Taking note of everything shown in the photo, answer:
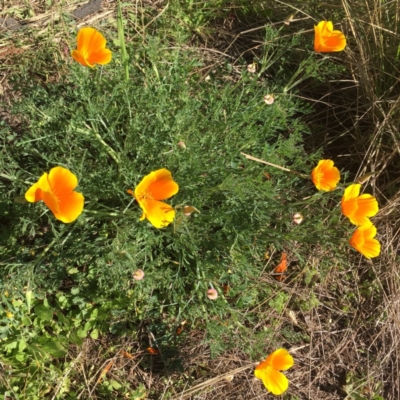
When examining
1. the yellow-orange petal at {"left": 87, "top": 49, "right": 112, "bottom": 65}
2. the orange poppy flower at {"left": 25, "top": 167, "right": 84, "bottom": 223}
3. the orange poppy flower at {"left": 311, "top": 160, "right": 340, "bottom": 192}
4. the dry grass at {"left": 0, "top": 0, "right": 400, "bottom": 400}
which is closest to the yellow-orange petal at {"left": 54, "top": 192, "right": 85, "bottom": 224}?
the orange poppy flower at {"left": 25, "top": 167, "right": 84, "bottom": 223}

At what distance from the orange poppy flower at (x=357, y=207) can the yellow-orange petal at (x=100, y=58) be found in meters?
0.97

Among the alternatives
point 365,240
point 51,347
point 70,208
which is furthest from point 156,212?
point 51,347

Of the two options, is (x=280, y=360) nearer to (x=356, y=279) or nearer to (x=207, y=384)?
(x=207, y=384)

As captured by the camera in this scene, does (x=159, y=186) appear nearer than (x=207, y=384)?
Yes

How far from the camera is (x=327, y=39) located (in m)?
2.01

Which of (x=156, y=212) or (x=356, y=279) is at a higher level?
(x=156, y=212)

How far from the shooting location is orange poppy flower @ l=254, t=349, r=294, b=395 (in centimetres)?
190

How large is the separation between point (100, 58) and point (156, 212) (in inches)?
22.6

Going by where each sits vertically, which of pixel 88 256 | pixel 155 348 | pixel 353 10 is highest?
pixel 353 10

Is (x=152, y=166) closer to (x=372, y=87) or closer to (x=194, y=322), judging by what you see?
(x=194, y=322)

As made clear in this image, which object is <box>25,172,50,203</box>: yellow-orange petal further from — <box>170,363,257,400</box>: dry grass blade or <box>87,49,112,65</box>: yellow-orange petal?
<box>170,363,257,400</box>: dry grass blade

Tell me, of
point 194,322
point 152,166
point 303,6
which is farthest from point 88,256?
point 303,6

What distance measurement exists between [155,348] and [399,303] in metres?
1.30

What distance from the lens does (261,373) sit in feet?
6.25
